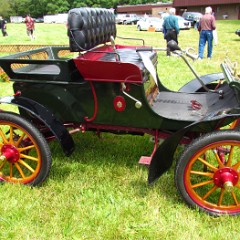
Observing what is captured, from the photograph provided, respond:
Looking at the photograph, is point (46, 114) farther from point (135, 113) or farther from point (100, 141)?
point (100, 141)

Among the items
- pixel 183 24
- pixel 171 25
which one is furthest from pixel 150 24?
pixel 171 25

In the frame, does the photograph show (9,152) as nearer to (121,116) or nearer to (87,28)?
(121,116)

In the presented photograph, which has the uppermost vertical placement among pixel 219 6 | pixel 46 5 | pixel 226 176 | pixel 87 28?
pixel 87 28

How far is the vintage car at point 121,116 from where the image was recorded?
7.82 ft

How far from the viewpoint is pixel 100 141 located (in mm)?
3781

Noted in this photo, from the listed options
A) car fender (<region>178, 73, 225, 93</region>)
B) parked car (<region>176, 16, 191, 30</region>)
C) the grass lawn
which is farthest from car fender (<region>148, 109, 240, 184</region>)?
parked car (<region>176, 16, 191, 30</region>)

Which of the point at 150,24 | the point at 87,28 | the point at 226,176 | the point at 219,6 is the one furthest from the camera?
the point at 219,6

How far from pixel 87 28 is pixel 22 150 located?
1.29 meters

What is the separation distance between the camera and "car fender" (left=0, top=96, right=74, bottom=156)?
267 centimetres

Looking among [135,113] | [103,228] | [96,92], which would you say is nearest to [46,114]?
[96,92]

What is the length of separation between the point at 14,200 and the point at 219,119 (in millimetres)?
1746

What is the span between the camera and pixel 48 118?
270 cm

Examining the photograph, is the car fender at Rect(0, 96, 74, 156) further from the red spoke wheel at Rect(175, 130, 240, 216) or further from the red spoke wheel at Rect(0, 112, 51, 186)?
the red spoke wheel at Rect(175, 130, 240, 216)

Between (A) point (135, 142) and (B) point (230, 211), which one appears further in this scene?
(A) point (135, 142)
